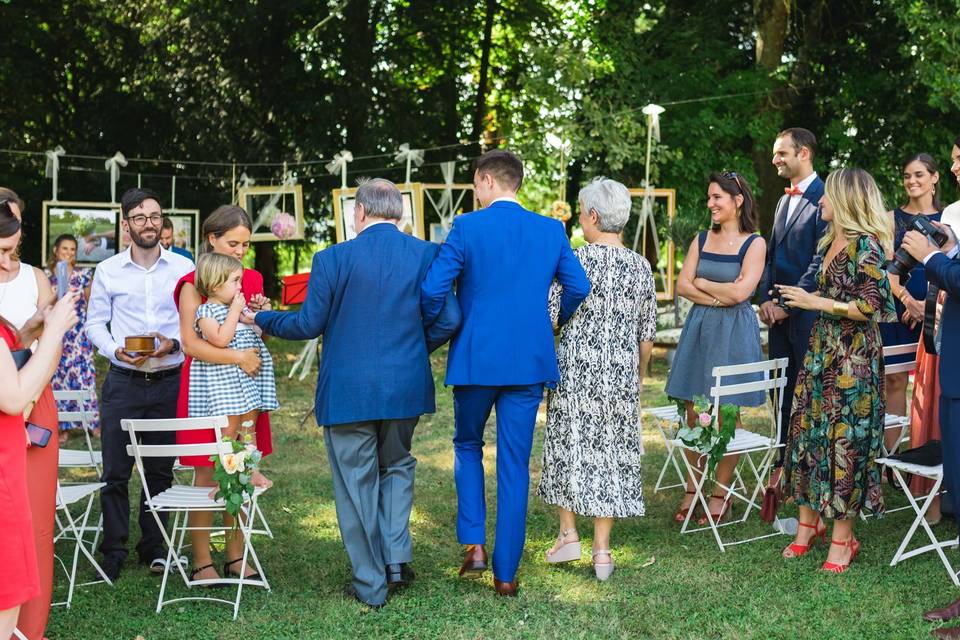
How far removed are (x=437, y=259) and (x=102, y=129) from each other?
1411 cm

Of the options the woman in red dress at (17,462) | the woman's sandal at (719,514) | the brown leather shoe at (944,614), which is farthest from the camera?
the woman's sandal at (719,514)

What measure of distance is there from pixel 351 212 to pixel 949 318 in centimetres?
791

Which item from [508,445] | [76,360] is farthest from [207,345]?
[76,360]

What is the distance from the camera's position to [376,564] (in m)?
4.30

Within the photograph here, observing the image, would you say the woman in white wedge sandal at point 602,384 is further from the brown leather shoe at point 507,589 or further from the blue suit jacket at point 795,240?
Result: the blue suit jacket at point 795,240

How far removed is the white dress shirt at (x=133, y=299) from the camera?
4.77 meters

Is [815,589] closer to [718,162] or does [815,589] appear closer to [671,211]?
[671,211]

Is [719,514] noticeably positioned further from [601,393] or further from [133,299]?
[133,299]

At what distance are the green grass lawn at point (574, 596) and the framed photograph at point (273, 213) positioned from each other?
256 inches

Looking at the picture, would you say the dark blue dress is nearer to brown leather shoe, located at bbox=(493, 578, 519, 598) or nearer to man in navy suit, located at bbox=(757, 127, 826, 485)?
man in navy suit, located at bbox=(757, 127, 826, 485)

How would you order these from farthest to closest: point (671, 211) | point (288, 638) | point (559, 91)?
point (559, 91) → point (671, 211) → point (288, 638)

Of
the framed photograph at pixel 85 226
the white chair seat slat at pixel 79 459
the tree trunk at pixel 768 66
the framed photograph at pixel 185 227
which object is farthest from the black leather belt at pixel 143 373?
the tree trunk at pixel 768 66

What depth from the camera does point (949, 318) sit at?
401 cm

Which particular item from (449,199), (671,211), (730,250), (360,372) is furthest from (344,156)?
(360,372)
